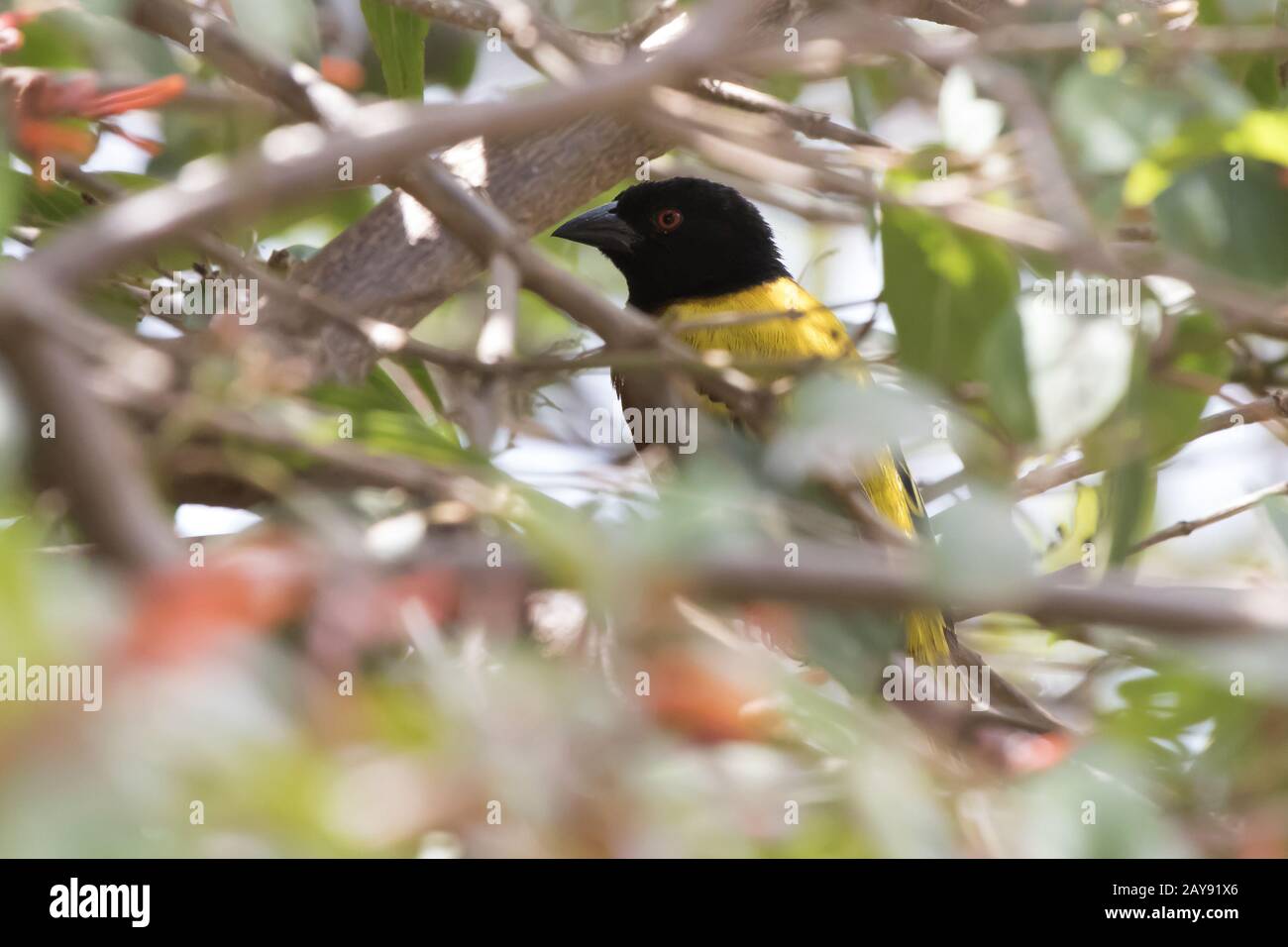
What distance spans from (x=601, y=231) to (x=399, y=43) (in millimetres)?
1914

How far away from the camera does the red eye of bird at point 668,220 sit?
4.98 m

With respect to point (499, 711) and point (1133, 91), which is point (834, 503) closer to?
point (1133, 91)

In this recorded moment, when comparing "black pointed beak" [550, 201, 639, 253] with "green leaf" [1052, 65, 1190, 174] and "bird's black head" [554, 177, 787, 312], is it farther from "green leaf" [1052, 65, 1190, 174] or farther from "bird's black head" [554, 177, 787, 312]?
"green leaf" [1052, 65, 1190, 174]

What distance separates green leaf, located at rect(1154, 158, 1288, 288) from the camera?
2.02 m

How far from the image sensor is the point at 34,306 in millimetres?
901

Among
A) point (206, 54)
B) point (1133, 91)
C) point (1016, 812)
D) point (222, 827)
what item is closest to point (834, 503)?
point (1133, 91)

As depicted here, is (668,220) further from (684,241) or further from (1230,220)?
(1230,220)

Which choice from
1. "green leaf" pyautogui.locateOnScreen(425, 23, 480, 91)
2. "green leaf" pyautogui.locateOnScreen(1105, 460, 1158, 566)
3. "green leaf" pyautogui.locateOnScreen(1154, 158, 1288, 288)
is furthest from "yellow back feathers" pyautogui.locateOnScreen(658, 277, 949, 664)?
"green leaf" pyautogui.locateOnScreen(1105, 460, 1158, 566)

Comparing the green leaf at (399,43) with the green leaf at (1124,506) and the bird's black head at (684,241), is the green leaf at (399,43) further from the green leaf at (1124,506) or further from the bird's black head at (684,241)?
the bird's black head at (684,241)

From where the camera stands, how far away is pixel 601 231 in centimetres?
479

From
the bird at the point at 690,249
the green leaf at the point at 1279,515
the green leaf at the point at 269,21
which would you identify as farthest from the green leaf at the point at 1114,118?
the bird at the point at 690,249

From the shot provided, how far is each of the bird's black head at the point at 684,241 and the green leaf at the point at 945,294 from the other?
246 cm

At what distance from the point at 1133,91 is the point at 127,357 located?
4.62 feet

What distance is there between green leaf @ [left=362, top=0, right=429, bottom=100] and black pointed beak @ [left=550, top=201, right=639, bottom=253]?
1.67m
